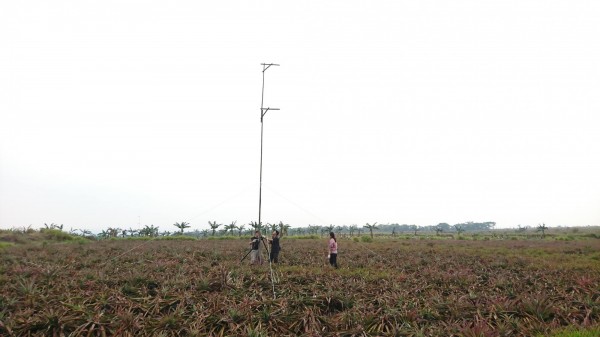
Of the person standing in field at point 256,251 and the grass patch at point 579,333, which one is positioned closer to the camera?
the grass patch at point 579,333

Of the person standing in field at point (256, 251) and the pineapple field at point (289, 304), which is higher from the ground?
the person standing in field at point (256, 251)

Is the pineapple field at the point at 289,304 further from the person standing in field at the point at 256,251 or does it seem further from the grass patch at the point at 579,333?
the person standing in field at the point at 256,251

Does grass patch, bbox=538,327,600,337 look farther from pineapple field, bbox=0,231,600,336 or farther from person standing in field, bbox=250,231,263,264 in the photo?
person standing in field, bbox=250,231,263,264

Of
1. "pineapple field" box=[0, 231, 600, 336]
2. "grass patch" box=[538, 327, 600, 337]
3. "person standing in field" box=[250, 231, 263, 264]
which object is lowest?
"pineapple field" box=[0, 231, 600, 336]

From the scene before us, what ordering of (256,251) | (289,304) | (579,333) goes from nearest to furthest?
1. (579,333)
2. (289,304)
3. (256,251)

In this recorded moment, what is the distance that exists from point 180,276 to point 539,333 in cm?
1041

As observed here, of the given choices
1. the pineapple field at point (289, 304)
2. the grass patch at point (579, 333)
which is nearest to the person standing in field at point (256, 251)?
the pineapple field at point (289, 304)

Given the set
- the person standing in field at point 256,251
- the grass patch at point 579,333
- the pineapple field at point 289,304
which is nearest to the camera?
the grass patch at point 579,333

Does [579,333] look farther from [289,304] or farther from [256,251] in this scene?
[256,251]

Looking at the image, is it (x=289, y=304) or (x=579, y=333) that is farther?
(x=289, y=304)

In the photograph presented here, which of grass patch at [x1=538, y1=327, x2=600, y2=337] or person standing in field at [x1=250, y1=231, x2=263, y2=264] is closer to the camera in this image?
grass patch at [x1=538, y1=327, x2=600, y2=337]

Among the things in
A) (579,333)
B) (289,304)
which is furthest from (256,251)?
(579,333)

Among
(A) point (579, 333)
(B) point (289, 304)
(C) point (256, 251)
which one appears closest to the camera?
(A) point (579, 333)

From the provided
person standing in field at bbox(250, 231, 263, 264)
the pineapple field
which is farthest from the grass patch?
person standing in field at bbox(250, 231, 263, 264)
